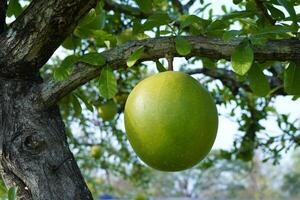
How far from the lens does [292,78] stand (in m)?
1.20

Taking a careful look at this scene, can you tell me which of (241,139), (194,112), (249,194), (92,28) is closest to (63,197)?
(194,112)

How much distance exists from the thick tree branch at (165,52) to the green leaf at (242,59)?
0.03m

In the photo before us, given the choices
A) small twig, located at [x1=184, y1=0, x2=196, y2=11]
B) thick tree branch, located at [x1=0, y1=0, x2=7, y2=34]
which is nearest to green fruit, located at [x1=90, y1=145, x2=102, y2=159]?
small twig, located at [x1=184, y1=0, x2=196, y2=11]

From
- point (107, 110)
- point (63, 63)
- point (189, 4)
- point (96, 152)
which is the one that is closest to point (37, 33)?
point (63, 63)

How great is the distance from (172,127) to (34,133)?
12.7 inches

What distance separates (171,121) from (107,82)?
218mm

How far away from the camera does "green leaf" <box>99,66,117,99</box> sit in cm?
114

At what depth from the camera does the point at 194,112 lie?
101 cm

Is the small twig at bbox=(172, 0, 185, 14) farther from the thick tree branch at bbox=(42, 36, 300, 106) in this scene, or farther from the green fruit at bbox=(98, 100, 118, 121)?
the thick tree branch at bbox=(42, 36, 300, 106)

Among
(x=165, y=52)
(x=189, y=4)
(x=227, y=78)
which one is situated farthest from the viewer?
(x=227, y=78)

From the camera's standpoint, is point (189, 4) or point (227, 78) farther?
point (227, 78)

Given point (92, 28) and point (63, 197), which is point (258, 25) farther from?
point (63, 197)

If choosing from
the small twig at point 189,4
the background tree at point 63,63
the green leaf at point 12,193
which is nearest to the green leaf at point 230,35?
the background tree at point 63,63

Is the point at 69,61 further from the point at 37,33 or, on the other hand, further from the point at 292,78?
the point at 292,78
